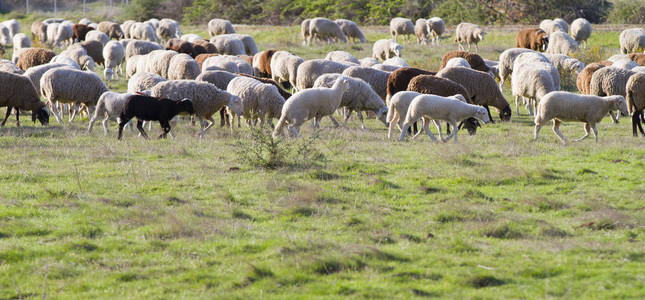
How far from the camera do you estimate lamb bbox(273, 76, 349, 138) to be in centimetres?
1283

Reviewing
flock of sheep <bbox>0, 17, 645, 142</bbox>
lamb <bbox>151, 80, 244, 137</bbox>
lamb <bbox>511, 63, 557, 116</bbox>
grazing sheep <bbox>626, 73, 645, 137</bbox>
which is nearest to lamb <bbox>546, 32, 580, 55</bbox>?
flock of sheep <bbox>0, 17, 645, 142</bbox>

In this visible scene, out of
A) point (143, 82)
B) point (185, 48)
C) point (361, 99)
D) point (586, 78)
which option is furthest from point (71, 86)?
point (586, 78)

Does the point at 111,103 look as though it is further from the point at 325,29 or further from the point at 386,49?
the point at 325,29

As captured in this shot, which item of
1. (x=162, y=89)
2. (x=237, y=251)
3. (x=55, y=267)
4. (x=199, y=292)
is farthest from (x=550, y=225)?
(x=162, y=89)

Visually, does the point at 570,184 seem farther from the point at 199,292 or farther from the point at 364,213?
the point at 199,292

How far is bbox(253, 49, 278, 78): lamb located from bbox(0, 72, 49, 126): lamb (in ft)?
27.7

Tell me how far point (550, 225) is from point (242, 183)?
3.99m

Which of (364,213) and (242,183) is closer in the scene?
(364,213)

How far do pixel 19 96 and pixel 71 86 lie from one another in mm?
1110

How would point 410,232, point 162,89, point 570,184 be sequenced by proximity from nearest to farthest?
point 410,232
point 570,184
point 162,89

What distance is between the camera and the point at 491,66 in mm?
Result: 21891

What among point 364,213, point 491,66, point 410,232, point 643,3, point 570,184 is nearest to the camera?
point 410,232

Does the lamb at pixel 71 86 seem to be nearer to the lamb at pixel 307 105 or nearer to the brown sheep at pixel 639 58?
the lamb at pixel 307 105

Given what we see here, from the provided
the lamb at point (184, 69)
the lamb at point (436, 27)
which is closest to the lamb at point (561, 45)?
the lamb at point (436, 27)
